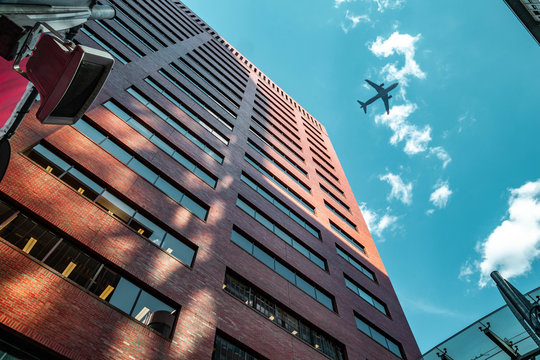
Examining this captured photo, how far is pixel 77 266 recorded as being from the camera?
9344mm

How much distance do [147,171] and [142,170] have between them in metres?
0.24

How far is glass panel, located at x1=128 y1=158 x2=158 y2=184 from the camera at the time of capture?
1417cm

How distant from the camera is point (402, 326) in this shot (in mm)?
20016

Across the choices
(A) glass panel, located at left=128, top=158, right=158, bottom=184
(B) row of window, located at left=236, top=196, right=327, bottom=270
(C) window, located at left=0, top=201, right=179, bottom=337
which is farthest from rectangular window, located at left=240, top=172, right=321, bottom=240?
(C) window, located at left=0, top=201, right=179, bottom=337

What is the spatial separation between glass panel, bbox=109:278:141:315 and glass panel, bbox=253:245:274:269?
683cm

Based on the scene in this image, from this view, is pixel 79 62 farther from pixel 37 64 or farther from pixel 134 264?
pixel 134 264

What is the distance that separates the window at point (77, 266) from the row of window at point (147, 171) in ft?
15.9

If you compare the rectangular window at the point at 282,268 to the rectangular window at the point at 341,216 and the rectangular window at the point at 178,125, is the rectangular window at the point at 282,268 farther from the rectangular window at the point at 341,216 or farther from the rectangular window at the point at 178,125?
the rectangular window at the point at 341,216

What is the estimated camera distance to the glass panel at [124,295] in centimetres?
936

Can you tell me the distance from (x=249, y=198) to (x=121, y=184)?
7.93 metres

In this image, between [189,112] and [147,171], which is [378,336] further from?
[189,112]

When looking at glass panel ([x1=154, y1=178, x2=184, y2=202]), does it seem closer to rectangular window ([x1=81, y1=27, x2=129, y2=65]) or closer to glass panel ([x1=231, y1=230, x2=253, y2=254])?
glass panel ([x1=231, y1=230, x2=253, y2=254])

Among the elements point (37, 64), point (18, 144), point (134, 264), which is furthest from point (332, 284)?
point (37, 64)

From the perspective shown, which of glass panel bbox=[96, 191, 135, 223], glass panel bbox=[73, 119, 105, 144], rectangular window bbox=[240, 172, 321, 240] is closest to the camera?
glass panel bbox=[96, 191, 135, 223]
